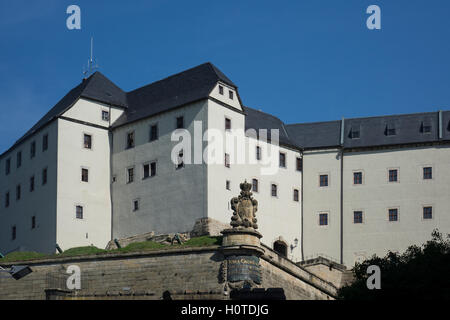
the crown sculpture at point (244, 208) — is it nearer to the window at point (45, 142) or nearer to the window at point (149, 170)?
the window at point (149, 170)

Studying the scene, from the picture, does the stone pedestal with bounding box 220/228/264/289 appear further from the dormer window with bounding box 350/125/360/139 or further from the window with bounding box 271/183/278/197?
the dormer window with bounding box 350/125/360/139

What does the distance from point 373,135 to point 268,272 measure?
92.5 feet

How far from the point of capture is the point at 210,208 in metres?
67.6

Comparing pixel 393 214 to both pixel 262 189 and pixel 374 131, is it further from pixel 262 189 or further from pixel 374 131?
pixel 262 189

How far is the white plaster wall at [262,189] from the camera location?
68750 mm

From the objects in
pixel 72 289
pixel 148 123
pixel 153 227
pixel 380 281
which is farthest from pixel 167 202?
pixel 380 281

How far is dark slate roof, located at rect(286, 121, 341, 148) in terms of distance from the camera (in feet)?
269

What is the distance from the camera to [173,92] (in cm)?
7494

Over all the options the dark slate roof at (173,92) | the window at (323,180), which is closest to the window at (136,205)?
the dark slate roof at (173,92)

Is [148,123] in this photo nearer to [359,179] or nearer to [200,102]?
[200,102]

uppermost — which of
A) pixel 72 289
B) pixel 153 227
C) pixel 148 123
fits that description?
pixel 148 123

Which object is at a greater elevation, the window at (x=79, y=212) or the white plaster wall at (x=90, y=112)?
the white plaster wall at (x=90, y=112)

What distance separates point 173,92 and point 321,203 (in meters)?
16.2

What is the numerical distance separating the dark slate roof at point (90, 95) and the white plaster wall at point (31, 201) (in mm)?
1535
